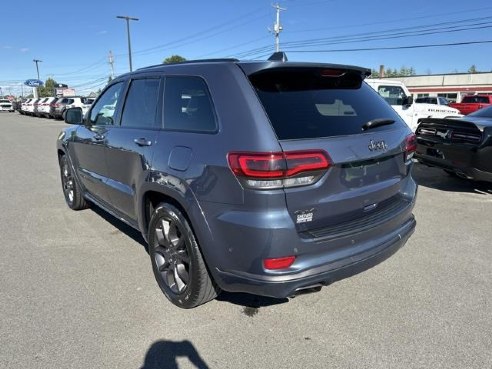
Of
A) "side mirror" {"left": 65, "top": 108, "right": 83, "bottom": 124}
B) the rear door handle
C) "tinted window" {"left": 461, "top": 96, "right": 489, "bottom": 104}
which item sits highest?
"side mirror" {"left": 65, "top": 108, "right": 83, "bottom": 124}

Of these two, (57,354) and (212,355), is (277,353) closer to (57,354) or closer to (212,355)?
(212,355)

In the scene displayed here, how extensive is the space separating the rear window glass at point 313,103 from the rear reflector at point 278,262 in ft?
2.39

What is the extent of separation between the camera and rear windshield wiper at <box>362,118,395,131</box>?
2.99 metres

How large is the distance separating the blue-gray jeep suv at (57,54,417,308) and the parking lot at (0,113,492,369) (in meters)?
0.36

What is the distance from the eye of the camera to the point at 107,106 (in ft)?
14.9

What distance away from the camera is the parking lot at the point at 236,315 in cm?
264

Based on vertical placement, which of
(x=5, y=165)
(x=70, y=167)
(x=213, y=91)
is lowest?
(x=5, y=165)

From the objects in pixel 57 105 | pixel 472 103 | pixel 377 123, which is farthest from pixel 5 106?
pixel 377 123

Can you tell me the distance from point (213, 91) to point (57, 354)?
201 cm

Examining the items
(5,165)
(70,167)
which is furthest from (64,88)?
(70,167)

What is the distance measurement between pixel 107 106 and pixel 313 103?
2.61 meters

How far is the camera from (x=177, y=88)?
3.26 meters

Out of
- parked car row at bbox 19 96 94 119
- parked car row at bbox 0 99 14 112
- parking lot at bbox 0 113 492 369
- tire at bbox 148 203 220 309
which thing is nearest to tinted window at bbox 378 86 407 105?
parking lot at bbox 0 113 492 369

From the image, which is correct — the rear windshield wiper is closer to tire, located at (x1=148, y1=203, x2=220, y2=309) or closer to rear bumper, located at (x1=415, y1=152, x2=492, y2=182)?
tire, located at (x1=148, y1=203, x2=220, y2=309)
